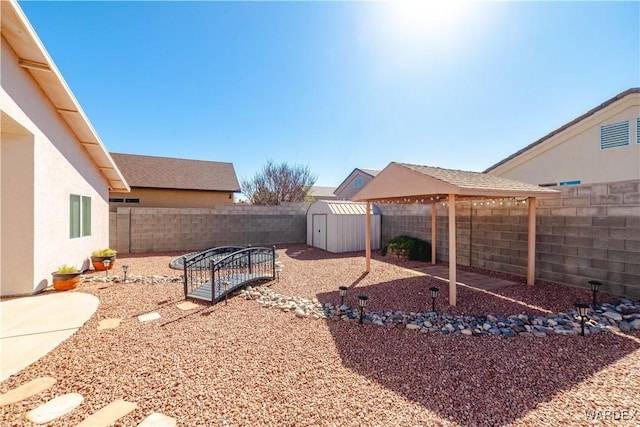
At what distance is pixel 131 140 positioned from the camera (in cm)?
1916

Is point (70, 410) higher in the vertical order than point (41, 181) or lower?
lower

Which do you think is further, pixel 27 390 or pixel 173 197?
pixel 173 197

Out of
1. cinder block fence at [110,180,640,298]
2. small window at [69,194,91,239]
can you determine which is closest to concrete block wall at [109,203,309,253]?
cinder block fence at [110,180,640,298]

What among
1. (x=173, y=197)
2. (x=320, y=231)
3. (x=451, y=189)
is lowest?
(x=320, y=231)

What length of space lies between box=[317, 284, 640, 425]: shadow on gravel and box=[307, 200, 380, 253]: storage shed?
817 cm

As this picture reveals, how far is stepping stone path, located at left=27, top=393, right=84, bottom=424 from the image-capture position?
2.24 metres

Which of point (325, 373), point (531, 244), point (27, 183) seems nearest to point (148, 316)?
point (325, 373)

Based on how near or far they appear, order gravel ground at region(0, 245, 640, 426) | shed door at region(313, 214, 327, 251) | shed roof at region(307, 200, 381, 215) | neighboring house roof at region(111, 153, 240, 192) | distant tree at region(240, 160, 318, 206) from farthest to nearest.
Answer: distant tree at region(240, 160, 318, 206), neighboring house roof at region(111, 153, 240, 192), shed door at region(313, 214, 327, 251), shed roof at region(307, 200, 381, 215), gravel ground at region(0, 245, 640, 426)

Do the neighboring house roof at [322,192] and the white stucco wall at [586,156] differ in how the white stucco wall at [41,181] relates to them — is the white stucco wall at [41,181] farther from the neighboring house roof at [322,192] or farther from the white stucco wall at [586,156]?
the neighboring house roof at [322,192]

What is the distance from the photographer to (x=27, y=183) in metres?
5.20

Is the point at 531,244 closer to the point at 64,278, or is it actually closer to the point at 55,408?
the point at 55,408

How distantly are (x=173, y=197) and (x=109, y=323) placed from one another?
48.8ft

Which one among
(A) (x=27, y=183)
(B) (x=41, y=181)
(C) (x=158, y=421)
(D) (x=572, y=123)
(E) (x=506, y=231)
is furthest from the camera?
(D) (x=572, y=123)

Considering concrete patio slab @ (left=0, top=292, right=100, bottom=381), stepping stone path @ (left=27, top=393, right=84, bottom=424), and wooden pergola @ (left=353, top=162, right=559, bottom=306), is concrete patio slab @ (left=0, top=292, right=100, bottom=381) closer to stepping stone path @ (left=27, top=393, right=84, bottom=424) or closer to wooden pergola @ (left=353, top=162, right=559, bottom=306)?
stepping stone path @ (left=27, top=393, right=84, bottom=424)
